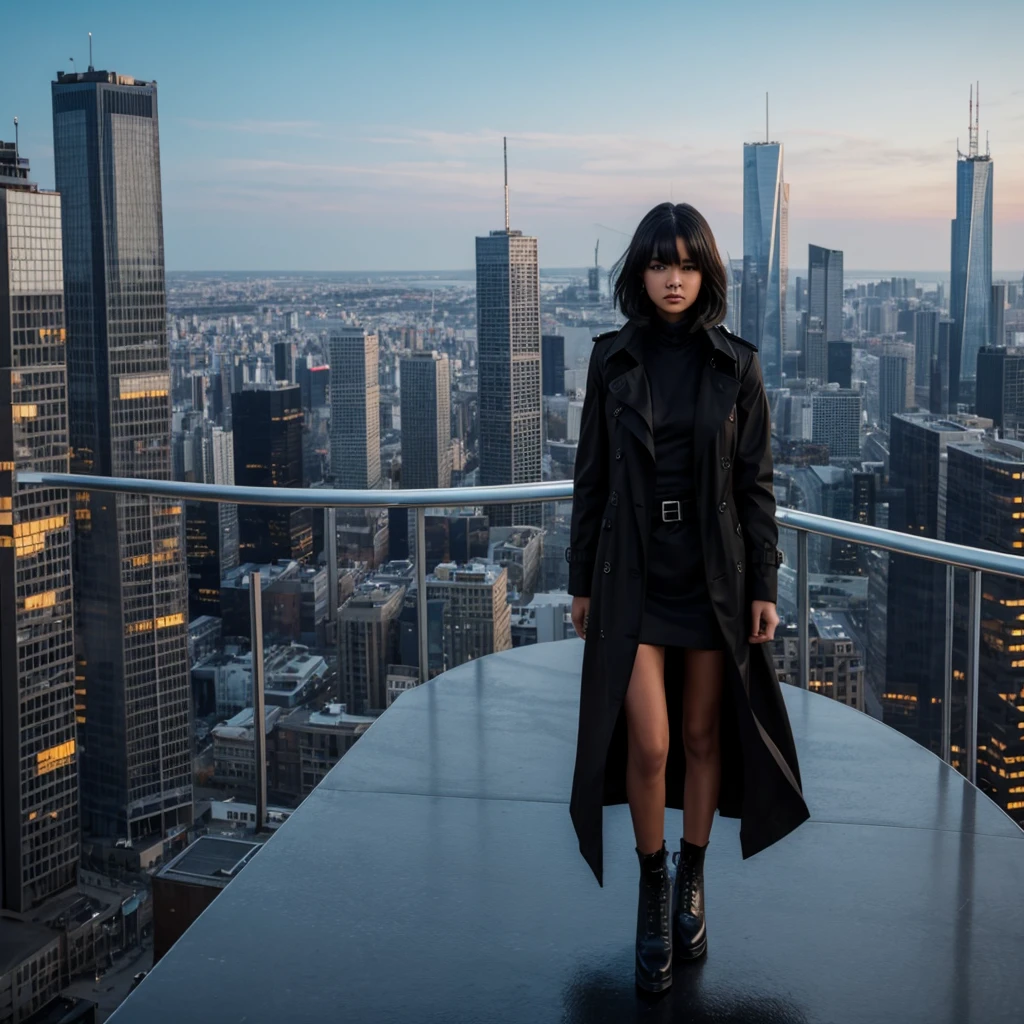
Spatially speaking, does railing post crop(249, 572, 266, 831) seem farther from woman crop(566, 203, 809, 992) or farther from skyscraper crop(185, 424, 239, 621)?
woman crop(566, 203, 809, 992)

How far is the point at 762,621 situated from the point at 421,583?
150 cm

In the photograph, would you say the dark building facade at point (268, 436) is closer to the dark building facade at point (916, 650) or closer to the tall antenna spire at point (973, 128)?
the dark building facade at point (916, 650)

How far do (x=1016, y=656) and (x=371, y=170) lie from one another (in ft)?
71.3

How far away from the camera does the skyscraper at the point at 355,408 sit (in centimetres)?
1049

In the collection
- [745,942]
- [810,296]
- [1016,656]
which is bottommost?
[745,942]

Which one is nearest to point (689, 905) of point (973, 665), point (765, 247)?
point (973, 665)

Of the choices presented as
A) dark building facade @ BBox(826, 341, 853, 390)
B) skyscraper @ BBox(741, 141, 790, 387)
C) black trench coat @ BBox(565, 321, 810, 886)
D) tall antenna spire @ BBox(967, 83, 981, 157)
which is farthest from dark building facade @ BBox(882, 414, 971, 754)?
tall antenna spire @ BBox(967, 83, 981, 157)

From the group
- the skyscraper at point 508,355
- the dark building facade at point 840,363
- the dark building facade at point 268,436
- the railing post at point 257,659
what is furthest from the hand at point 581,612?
the dark building facade at point 840,363

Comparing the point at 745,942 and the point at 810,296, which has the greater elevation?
the point at 810,296

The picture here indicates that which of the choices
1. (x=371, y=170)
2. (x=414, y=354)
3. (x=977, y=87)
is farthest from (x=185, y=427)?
(x=371, y=170)

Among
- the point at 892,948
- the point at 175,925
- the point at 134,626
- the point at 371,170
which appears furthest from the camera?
the point at 371,170

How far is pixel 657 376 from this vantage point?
1914mm

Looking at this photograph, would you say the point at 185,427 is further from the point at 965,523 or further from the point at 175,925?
the point at 175,925

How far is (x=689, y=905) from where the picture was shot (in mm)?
1917
